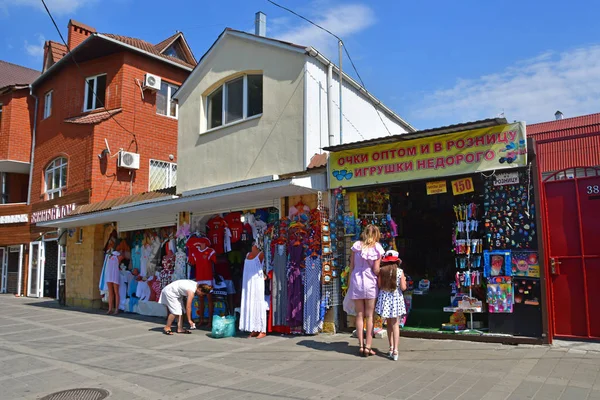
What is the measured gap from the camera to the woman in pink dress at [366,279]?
668 centimetres

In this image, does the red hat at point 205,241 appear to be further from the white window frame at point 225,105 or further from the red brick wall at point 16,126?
the red brick wall at point 16,126

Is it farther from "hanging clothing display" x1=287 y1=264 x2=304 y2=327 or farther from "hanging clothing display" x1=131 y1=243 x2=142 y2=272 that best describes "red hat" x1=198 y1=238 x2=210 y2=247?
"hanging clothing display" x1=131 y1=243 x2=142 y2=272

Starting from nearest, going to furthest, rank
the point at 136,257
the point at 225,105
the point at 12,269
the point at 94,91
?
the point at 225,105
the point at 136,257
the point at 94,91
the point at 12,269

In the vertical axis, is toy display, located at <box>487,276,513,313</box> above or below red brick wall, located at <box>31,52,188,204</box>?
below

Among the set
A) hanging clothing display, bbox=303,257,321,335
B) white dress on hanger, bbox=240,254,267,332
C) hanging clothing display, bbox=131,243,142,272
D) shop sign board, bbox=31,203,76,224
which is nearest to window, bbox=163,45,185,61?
shop sign board, bbox=31,203,76,224

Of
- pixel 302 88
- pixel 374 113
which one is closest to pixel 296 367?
pixel 302 88

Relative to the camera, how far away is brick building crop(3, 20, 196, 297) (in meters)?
16.5

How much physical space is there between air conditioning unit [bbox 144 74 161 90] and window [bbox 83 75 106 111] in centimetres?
178

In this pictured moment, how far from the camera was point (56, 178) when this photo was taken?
62.0 ft

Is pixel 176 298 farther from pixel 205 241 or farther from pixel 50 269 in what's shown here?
pixel 50 269

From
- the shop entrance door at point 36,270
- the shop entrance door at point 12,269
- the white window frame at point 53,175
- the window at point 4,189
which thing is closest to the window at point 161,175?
the white window frame at point 53,175

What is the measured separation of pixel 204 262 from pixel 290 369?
4.73 meters

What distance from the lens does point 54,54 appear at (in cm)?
2147

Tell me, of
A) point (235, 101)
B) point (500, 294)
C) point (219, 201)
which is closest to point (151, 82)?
point (235, 101)
